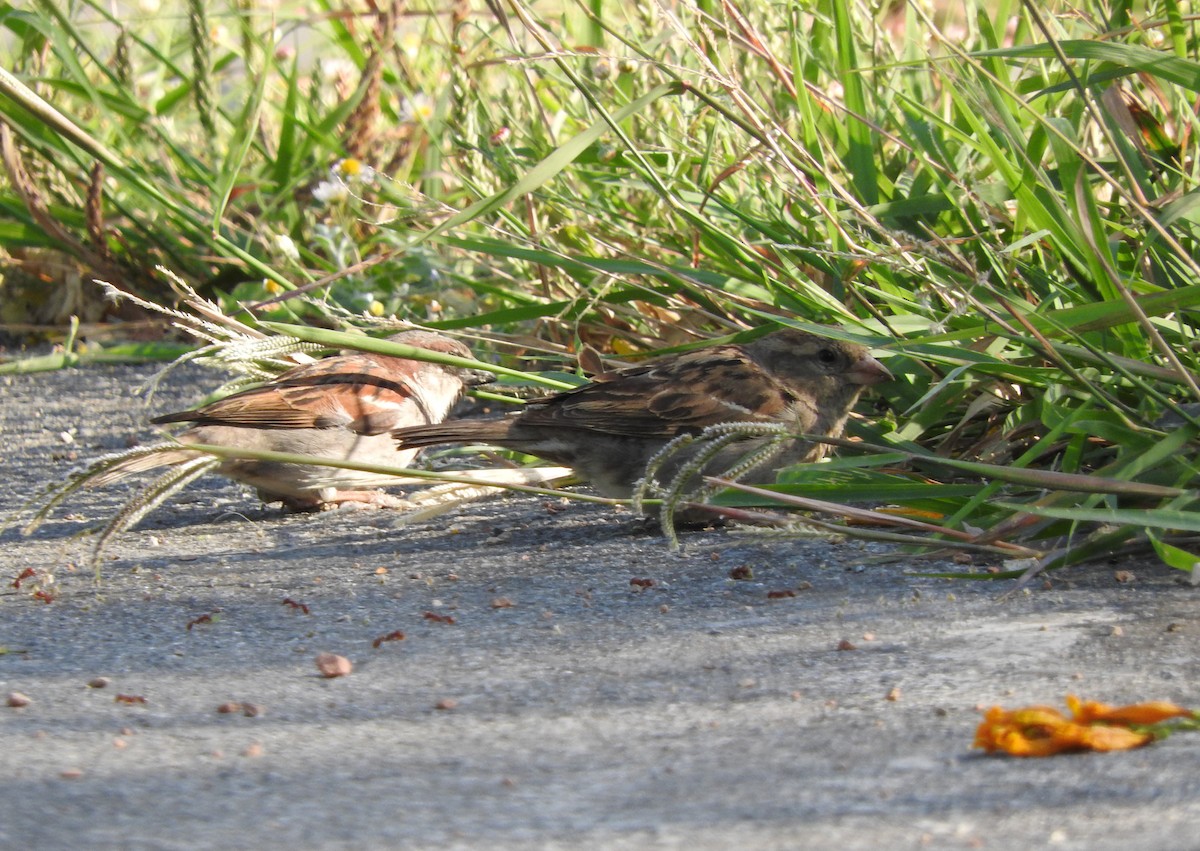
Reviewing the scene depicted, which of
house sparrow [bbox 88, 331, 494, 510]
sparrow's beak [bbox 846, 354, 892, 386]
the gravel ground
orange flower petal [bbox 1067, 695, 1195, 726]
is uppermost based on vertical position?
sparrow's beak [bbox 846, 354, 892, 386]

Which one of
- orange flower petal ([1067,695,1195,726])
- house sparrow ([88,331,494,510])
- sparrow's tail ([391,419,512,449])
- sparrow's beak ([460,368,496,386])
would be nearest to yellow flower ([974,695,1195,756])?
orange flower petal ([1067,695,1195,726])

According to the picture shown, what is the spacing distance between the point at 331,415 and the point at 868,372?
1805 millimetres

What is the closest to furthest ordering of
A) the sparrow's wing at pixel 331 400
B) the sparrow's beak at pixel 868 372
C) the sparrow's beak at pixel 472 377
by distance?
1. the sparrow's beak at pixel 868 372
2. the sparrow's wing at pixel 331 400
3. the sparrow's beak at pixel 472 377

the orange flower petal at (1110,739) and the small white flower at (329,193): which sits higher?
the small white flower at (329,193)

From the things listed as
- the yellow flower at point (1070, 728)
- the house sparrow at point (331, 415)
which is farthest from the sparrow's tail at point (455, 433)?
the yellow flower at point (1070, 728)

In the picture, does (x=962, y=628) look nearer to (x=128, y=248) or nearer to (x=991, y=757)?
(x=991, y=757)

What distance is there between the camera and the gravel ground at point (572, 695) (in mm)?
1917

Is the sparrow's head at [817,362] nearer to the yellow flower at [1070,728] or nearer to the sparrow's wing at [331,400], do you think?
the sparrow's wing at [331,400]

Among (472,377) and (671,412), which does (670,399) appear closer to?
(671,412)

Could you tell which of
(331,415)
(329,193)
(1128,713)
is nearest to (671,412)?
(331,415)

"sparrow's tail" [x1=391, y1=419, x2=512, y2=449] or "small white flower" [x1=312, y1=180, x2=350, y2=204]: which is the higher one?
"small white flower" [x1=312, y1=180, x2=350, y2=204]

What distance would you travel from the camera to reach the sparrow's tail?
3990 mm

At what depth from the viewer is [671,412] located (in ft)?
13.2

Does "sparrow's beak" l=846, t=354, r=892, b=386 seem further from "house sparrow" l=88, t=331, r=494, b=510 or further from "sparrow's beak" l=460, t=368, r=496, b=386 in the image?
"sparrow's beak" l=460, t=368, r=496, b=386
